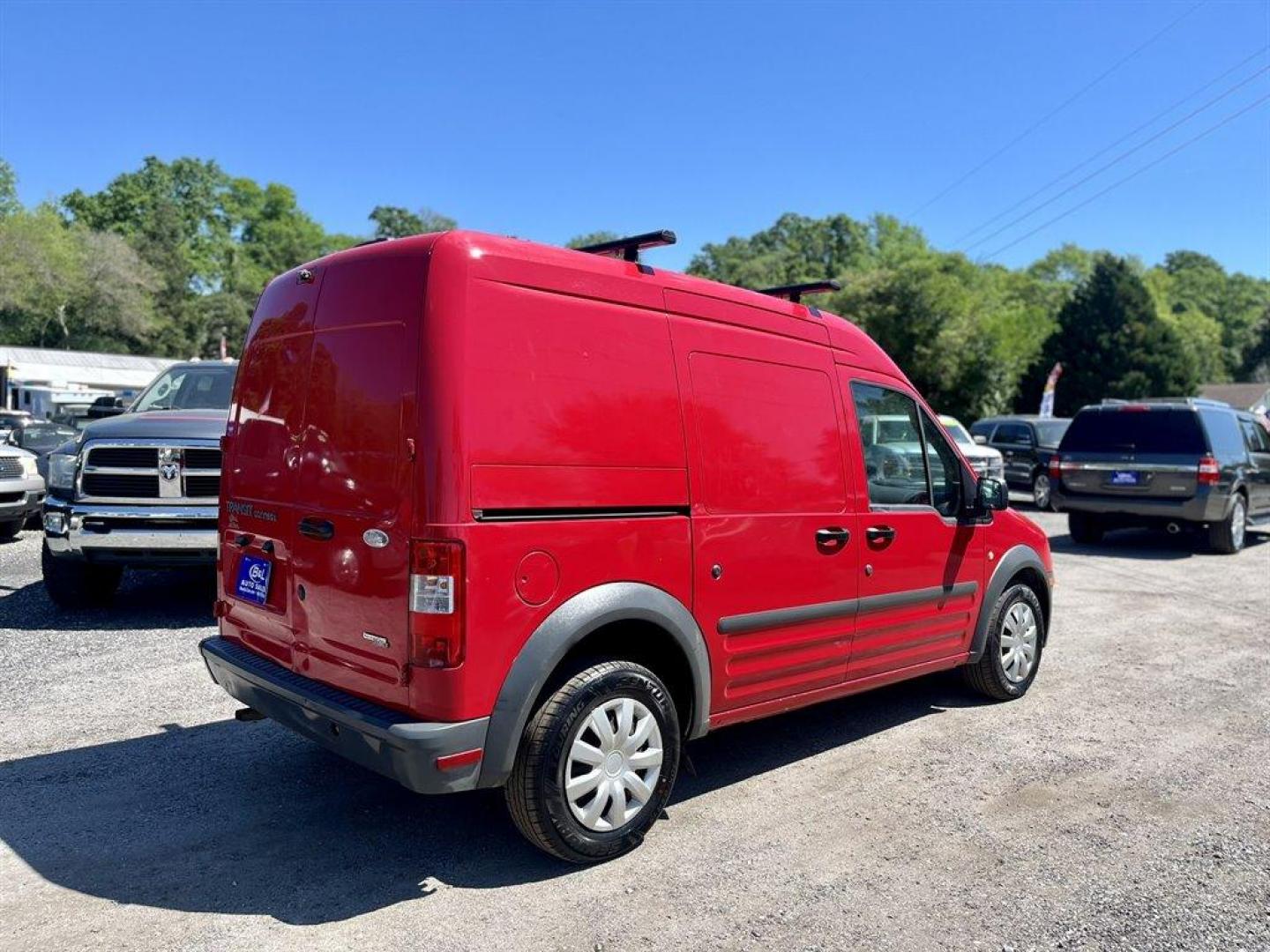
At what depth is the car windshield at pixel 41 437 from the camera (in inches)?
594

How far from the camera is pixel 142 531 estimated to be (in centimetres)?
687

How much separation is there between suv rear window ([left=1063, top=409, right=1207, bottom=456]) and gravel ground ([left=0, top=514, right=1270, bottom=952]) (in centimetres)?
665

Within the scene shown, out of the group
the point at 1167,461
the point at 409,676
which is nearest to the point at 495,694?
the point at 409,676

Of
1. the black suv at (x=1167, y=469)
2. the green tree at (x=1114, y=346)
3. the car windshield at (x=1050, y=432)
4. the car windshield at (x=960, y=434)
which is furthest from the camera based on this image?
the green tree at (x=1114, y=346)

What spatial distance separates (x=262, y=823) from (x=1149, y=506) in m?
11.6

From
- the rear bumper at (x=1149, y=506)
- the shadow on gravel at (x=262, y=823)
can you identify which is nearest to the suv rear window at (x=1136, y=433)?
the rear bumper at (x=1149, y=506)

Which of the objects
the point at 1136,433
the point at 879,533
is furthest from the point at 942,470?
the point at 1136,433

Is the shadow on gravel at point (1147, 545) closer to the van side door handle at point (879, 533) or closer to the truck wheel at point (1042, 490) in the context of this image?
Answer: the truck wheel at point (1042, 490)

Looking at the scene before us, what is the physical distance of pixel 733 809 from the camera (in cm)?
415

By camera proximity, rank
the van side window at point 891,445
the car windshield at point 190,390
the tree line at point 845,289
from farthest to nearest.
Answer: the tree line at point 845,289
the car windshield at point 190,390
the van side window at point 891,445

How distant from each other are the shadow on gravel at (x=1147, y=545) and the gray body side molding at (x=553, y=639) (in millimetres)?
9902

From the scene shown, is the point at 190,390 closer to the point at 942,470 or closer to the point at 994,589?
the point at 942,470

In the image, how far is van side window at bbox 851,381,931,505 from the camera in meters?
4.77

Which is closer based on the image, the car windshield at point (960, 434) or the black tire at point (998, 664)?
the black tire at point (998, 664)
